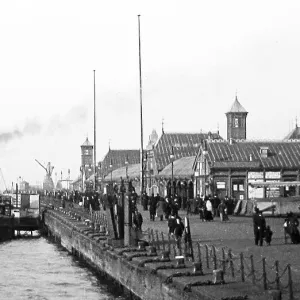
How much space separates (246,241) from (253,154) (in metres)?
52.7

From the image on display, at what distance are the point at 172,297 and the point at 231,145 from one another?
229ft

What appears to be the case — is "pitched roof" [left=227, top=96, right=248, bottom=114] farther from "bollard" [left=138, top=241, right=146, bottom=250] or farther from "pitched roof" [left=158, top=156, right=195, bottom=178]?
"bollard" [left=138, top=241, right=146, bottom=250]

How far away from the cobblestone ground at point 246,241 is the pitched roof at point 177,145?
68932 mm

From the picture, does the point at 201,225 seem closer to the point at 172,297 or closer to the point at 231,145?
the point at 172,297

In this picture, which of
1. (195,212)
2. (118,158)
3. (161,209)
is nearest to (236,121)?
(118,158)

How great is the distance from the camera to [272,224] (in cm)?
5166

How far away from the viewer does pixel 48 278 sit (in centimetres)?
4156

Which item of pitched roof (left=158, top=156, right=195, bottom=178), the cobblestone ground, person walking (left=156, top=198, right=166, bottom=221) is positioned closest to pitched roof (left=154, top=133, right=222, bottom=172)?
pitched roof (left=158, top=156, right=195, bottom=178)

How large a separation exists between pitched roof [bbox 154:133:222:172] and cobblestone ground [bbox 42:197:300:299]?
68.9 metres

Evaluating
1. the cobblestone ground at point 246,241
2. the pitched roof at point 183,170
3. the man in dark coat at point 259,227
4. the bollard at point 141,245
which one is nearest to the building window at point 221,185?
the pitched roof at point 183,170

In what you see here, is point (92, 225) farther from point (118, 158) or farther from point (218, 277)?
point (118, 158)

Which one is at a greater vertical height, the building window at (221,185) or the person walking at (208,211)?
the building window at (221,185)

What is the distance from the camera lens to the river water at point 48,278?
35312 mm

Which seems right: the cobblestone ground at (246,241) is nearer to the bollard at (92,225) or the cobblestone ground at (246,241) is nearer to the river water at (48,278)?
the bollard at (92,225)
